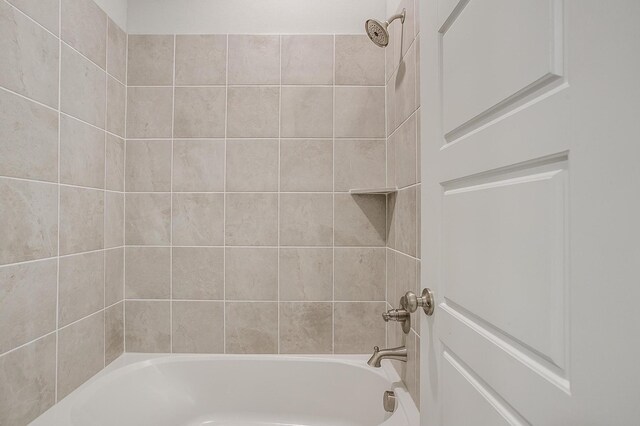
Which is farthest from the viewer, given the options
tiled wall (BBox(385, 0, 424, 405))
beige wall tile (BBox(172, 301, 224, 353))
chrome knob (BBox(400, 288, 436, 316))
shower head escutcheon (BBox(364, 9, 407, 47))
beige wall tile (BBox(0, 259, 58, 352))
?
beige wall tile (BBox(172, 301, 224, 353))

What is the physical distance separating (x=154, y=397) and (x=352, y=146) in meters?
1.39

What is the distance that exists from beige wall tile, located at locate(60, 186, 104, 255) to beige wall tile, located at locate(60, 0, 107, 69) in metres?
0.52

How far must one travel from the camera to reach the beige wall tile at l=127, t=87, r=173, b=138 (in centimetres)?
174

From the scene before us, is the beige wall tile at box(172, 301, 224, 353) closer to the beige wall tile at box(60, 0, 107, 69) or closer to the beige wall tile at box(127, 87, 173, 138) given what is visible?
the beige wall tile at box(127, 87, 173, 138)

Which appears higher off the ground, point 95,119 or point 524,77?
point 95,119

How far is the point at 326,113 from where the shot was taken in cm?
175

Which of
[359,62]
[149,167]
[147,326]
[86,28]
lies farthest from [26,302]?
Result: [359,62]

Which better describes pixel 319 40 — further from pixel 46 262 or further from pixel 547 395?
pixel 547 395

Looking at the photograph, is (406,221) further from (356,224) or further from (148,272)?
(148,272)

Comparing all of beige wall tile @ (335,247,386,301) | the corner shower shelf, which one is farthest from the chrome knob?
beige wall tile @ (335,247,386,301)

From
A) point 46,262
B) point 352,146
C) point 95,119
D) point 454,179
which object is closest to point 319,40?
point 352,146

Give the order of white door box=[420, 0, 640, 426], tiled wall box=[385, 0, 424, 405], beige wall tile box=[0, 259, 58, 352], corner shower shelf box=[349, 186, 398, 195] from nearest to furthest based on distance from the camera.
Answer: white door box=[420, 0, 640, 426] < beige wall tile box=[0, 259, 58, 352] < tiled wall box=[385, 0, 424, 405] < corner shower shelf box=[349, 186, 398, 195]

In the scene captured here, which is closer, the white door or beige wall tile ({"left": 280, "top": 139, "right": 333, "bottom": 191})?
Answer: the white door

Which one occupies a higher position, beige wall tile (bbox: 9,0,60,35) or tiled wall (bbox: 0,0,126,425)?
beige wall tile (bbox: 9,0,60,35)
